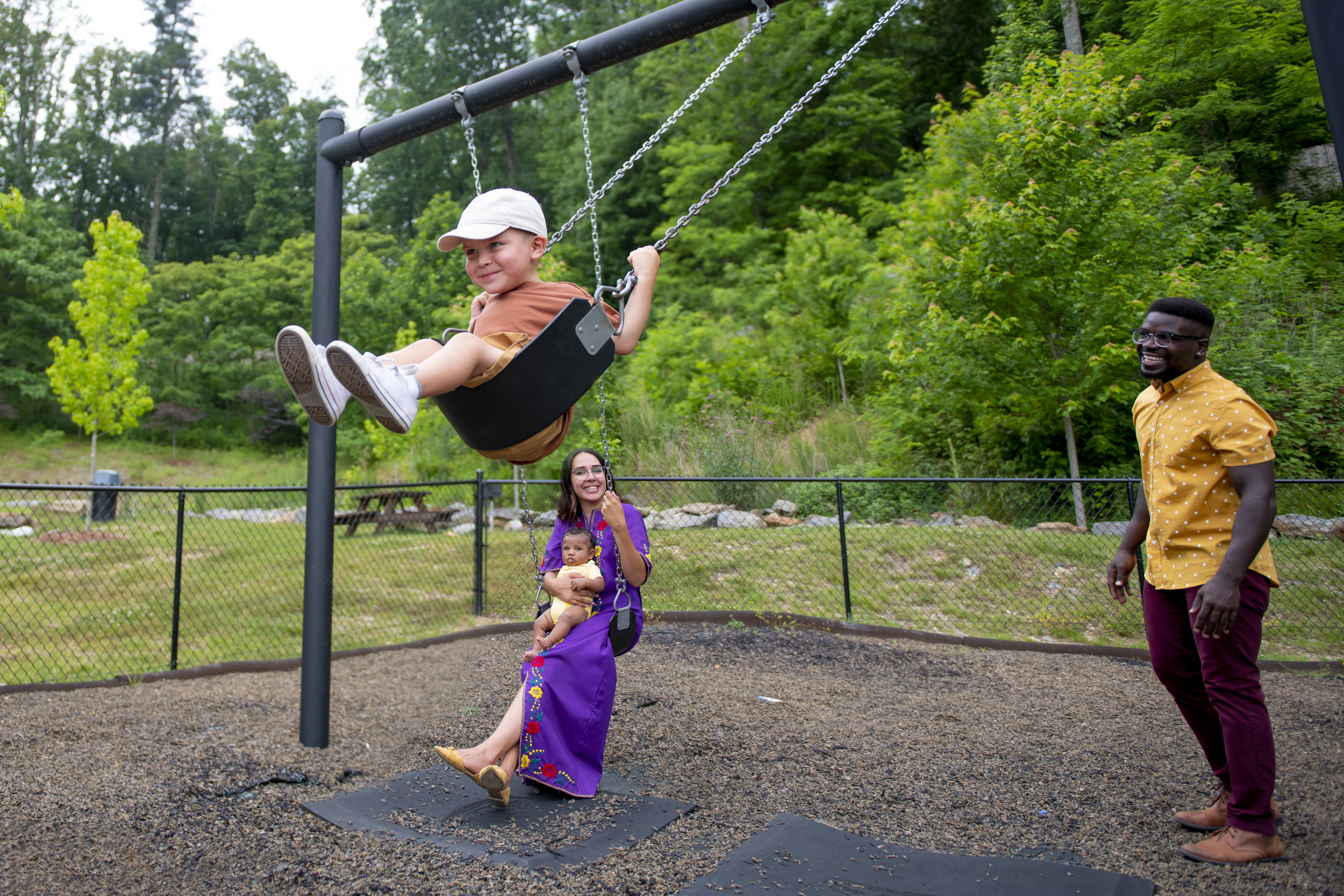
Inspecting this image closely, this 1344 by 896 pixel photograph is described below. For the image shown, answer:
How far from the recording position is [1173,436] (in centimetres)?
249

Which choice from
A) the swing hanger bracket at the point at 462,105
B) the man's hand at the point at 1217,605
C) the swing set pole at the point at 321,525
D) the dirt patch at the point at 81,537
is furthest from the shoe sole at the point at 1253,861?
the dirt patch at the point at 81,537

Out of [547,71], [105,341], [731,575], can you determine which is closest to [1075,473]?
[731,575]

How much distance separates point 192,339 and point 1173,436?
30916 millimetres

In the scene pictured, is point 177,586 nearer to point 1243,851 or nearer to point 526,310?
point 526,310

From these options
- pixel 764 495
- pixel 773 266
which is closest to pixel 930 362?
pixel 764 495

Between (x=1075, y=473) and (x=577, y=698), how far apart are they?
7826 mm

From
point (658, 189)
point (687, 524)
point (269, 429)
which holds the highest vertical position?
point (658, 189)

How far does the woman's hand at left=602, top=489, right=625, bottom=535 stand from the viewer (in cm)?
289

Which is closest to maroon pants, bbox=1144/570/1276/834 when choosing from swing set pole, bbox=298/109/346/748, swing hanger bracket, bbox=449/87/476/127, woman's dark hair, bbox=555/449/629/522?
woman's dark hair, bbox=555/449/629/522

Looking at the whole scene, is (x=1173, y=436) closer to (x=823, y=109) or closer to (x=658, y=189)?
(x=823, y=109)

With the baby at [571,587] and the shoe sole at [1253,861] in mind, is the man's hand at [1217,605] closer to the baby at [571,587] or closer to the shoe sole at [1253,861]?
the shoe sole at [1253,861]

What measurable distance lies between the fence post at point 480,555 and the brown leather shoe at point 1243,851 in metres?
5.43

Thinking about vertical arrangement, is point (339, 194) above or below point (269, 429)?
below

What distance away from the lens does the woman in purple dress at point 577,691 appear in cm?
294
